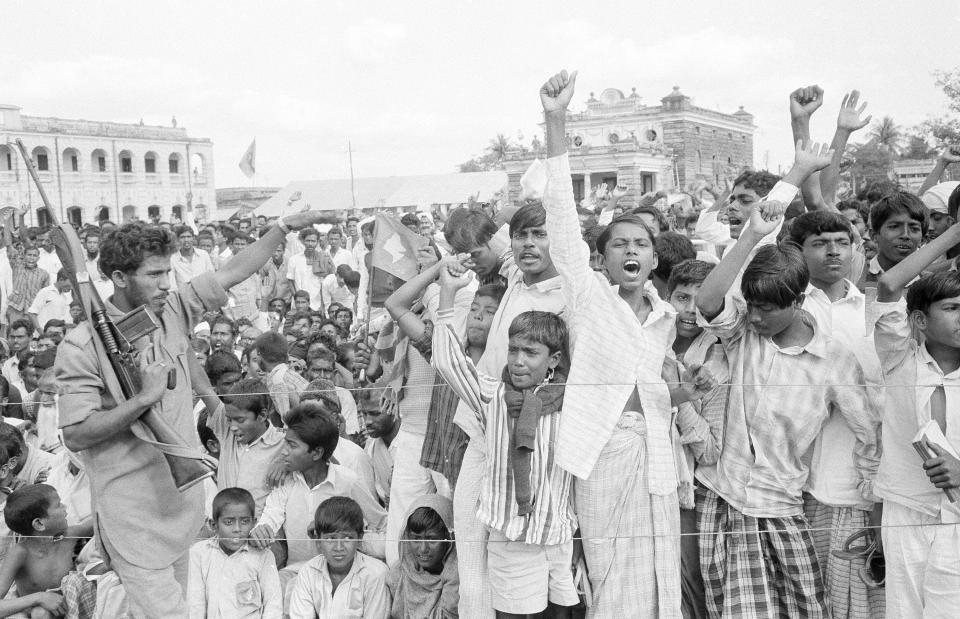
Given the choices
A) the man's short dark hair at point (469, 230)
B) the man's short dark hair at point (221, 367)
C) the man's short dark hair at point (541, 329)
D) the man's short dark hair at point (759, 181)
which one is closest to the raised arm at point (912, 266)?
the man's short dark hair at point (541, 329)

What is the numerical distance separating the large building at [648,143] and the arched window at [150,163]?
2175 cm

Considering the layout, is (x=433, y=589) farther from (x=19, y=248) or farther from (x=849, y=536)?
(x=19, y=248)

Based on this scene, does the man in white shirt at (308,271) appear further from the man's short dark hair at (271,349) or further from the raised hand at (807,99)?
the raised hand at (807,99)

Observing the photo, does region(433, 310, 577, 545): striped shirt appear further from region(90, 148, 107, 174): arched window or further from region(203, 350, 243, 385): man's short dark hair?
region(90, 148, 107, 174): arched window

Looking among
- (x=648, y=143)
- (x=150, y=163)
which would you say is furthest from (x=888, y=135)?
(x=150, y=163)

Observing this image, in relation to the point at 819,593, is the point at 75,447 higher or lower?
higher

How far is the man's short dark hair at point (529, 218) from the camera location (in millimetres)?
3723

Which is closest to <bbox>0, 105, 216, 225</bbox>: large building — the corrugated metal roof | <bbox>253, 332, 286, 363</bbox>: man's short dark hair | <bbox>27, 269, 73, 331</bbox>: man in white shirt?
the corrugated metal roof

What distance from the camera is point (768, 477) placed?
3.29 m

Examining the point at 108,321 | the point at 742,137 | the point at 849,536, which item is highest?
the point at 742,137

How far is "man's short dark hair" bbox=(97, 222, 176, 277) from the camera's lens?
3.30 meters

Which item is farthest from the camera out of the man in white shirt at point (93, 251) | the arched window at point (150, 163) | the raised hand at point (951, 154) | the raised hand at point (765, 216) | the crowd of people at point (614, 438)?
the arched window at point (150, 163)

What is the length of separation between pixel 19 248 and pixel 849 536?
42.6 ft

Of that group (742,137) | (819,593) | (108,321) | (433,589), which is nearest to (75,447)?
(108,321)
